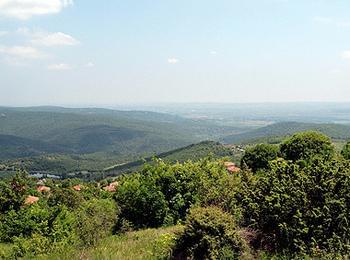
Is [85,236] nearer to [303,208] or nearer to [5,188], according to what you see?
[303,208]

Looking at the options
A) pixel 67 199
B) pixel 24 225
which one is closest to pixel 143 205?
pixel 24 225

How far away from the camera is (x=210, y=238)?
742cm

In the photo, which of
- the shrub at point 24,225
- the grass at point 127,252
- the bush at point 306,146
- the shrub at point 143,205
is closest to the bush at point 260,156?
Result: the bush at point 306,146

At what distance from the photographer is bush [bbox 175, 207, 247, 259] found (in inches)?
289

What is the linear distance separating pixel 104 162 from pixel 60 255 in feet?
620

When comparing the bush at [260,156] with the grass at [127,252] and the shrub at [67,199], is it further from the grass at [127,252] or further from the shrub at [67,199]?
the grass at [127,252]

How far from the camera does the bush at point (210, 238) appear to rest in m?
7.34

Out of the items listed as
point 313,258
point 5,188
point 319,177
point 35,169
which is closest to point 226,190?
point 319,177

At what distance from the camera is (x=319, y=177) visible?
8086mm

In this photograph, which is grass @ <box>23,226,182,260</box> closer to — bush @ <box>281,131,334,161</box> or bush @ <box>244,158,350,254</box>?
bush @ <box>244,158,350,254</box>

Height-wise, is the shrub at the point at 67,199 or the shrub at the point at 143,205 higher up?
the shrub at the point at 143,205

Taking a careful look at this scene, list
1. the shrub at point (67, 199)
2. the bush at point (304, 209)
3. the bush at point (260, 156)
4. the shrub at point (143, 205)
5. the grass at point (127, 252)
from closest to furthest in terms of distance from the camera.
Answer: the bush at point (304, 209) < the grass at point (127, 252) < the shrub at point (143, 205) < the bush at point (260, 156) < the shrub at point (67, 199)

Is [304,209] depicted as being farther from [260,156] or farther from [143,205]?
[260,156]

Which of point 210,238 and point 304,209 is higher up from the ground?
point 304,209
